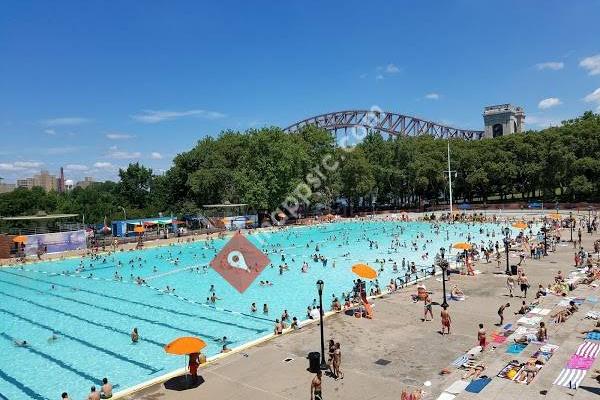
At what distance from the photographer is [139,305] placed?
30.3 meters

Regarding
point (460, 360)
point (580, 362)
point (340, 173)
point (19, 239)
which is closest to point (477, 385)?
point (460, 360)

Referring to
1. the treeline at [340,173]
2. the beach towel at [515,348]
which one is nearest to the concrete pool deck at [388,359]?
the beach towel at [515,348]

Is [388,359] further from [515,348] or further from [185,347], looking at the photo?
[185,347]

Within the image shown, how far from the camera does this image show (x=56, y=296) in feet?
112

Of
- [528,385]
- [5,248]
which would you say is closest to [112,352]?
[528,385]

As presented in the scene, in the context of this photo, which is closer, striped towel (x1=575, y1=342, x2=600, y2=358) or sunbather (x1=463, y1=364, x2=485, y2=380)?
sunbather (x1=463, y1=364, x2=485, y2=380)

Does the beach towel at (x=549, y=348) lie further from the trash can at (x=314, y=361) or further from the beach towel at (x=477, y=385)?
the trash can at (x=314, y=361)

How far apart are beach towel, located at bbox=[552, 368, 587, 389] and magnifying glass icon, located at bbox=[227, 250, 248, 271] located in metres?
30.0

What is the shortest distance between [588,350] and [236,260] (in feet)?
106

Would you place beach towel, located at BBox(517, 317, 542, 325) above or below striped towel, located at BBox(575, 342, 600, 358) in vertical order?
below

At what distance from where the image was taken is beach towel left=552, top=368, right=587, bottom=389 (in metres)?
12.2

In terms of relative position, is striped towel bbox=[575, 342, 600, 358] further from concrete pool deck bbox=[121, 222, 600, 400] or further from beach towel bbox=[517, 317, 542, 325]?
beach towel bbox=[517, 317, 542, 325]

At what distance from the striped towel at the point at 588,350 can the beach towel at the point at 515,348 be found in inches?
69.8

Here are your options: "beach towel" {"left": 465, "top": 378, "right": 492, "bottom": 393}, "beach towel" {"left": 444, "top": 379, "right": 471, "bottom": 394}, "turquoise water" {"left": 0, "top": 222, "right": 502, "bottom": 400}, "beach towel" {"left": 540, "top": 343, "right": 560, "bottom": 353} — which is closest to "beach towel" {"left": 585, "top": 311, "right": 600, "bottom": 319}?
"beach towel" {"left": 540, "top": 343, "right": 560, "bottom": 353}
